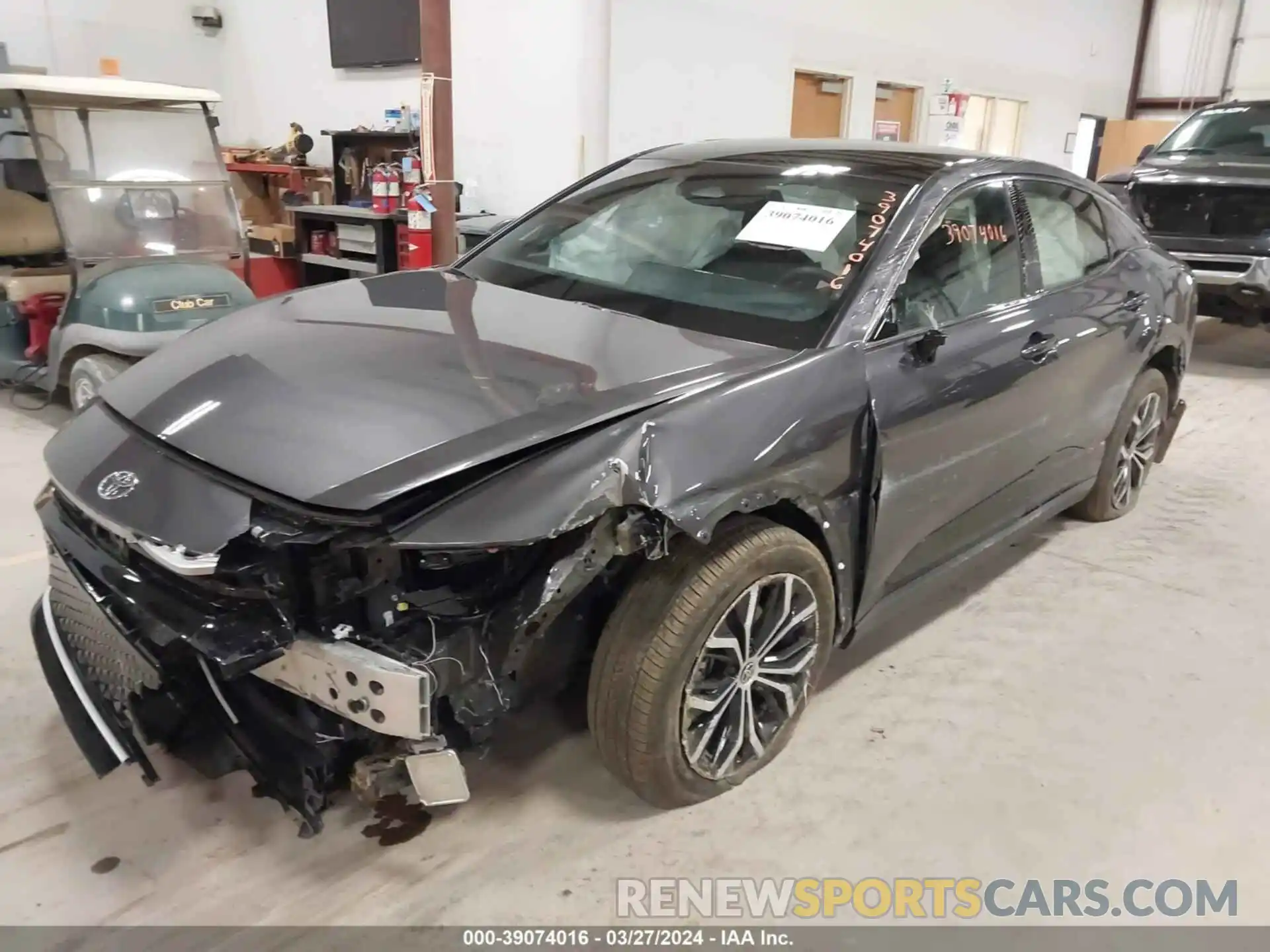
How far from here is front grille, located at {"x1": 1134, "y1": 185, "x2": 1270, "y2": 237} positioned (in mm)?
6512

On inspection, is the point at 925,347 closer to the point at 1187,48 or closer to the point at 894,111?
the point at 894,111

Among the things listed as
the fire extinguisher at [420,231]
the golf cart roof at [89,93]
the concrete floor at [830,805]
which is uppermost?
the golf cart roof at [89,93]

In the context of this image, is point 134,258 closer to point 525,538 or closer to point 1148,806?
point 525,538

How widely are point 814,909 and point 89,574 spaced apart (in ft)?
5.26

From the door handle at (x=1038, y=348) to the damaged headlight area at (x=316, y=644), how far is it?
1.44m

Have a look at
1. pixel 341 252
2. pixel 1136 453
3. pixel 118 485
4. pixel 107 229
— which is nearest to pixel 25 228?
pixel 107 229

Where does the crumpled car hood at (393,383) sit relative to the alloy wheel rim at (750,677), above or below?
above

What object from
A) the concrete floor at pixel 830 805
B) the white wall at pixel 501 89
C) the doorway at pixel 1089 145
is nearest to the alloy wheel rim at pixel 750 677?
the concrete floor at pixel 830 805

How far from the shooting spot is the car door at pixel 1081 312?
2.92m

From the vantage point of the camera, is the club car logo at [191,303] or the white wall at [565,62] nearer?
the club car logo at [191,303]

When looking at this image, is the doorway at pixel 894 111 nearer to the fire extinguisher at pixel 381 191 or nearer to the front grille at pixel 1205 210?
the front grille at pixel 1205 210

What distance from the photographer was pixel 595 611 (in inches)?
80.3

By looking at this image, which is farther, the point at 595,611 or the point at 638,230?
the point at 638,230

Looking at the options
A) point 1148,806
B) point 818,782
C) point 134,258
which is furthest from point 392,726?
point 134,258
